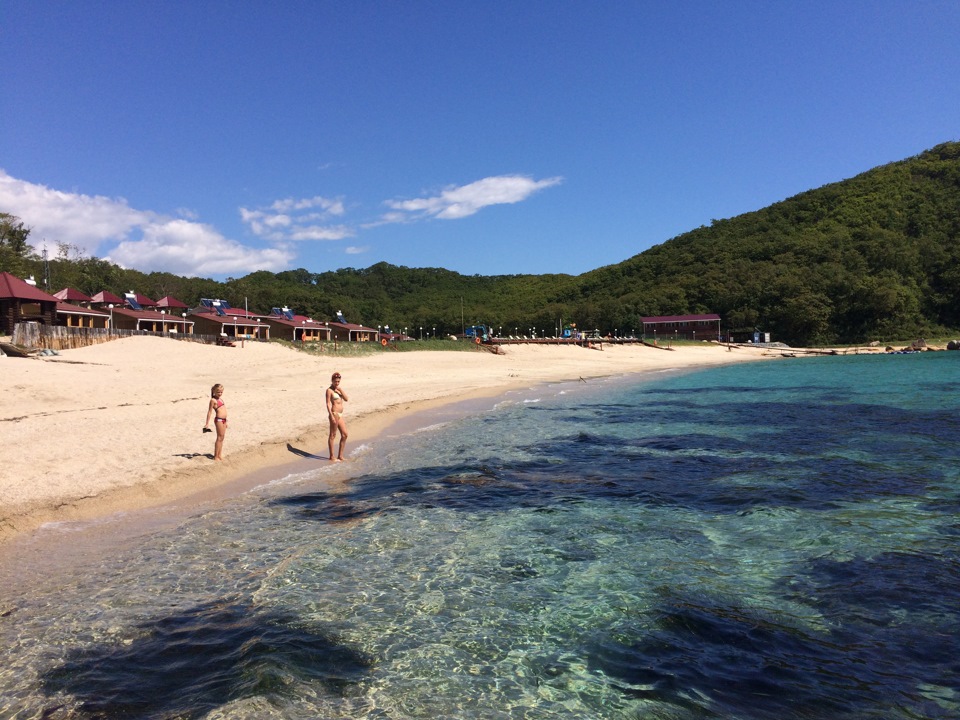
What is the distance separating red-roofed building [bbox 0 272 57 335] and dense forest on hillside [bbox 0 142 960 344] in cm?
2978

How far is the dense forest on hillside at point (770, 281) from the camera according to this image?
85.2 m

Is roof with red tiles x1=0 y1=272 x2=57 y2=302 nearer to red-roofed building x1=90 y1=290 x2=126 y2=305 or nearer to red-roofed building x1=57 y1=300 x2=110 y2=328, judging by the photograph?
red-roofed building x1=57 y1=300 x2=110 y2=328

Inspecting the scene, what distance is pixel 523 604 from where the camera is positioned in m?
5.99

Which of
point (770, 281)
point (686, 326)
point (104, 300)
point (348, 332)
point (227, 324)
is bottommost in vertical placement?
point (348, 332)

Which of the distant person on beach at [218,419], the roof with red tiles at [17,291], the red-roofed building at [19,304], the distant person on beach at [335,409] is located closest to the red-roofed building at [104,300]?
the red-roofed building at [19,304]

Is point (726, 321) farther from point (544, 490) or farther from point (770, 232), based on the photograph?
point (544, 490)

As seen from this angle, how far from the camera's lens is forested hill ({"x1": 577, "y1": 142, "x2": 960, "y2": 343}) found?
85.1 meters

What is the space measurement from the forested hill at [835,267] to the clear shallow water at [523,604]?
8573cm

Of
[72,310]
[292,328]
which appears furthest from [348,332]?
[72,310]

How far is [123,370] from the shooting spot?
82.5 feet

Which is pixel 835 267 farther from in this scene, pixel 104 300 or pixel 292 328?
pixel 104 300

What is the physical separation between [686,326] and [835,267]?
2603cm

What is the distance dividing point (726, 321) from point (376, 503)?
92807 mm

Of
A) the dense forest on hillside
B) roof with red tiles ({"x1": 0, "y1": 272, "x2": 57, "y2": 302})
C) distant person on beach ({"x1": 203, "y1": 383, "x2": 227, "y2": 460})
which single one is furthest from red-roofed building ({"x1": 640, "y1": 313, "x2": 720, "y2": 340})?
distant person on beach ({"x1": 203, "y1": 383, "x2": 227, "y2": 460})
